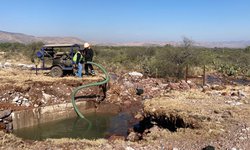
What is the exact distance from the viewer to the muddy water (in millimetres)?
10930

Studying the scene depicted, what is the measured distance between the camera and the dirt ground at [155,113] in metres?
7.90

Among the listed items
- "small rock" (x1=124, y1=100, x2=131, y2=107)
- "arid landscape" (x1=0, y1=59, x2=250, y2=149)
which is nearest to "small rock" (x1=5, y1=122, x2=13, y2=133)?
"arid landscape" (x1=0, y1=59, x2=250, y2=149)

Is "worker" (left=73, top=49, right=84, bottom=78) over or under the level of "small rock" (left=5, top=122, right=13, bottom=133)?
over

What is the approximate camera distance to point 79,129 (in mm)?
11703

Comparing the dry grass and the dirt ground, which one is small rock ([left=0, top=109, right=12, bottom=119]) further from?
the dry grass

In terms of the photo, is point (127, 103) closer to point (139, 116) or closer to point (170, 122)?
point (139, 116)

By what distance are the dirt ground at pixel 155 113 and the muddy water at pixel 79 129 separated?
32.0 inches

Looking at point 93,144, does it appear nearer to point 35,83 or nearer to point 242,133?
point 242,133

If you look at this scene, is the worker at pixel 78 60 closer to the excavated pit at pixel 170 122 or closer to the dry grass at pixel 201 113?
the dry grass at pixel 201 113

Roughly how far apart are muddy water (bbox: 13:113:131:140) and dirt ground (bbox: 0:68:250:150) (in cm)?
81

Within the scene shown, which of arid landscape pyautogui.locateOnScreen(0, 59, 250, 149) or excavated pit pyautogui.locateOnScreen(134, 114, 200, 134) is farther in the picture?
excavated pit pyautogui.locateOnScreen(134, 114, 200, 134)

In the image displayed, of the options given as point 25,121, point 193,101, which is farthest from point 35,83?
point 193,101

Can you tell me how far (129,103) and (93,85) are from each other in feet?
7.68

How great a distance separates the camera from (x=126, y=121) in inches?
499
